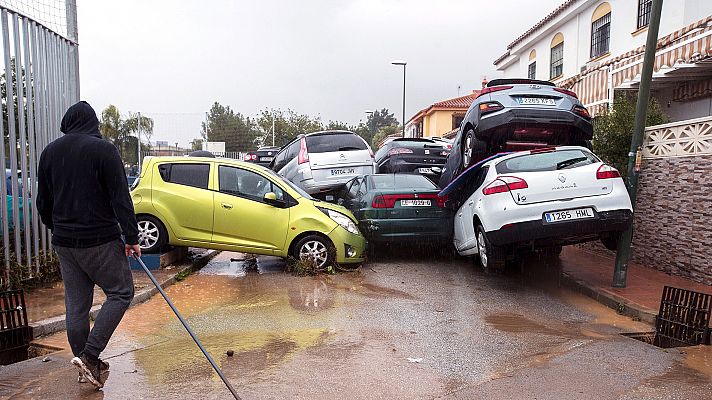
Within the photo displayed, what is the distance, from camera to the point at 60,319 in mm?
5609

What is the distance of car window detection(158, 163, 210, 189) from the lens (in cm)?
869

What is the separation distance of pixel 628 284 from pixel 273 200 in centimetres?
533

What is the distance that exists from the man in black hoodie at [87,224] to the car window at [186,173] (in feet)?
14.7

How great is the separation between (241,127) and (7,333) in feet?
106

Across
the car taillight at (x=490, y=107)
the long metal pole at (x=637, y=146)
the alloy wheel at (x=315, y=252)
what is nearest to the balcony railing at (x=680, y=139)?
the long metal pole at (x=637, y=146)

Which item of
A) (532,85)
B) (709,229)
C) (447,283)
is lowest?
(447,283)

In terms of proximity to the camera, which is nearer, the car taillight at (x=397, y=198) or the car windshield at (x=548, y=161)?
the car windshield at (x=548, y=161)

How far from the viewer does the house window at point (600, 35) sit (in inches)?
666

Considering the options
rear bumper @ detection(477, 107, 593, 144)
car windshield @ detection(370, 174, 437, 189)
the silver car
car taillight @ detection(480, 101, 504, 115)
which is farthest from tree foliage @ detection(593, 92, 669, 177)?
the silver car

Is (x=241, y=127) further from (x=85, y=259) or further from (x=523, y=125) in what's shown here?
(x=85, y=259)

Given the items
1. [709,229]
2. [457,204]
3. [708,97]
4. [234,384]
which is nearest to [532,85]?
[457,204]

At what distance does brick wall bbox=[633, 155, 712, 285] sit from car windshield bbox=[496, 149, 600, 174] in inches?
76.5

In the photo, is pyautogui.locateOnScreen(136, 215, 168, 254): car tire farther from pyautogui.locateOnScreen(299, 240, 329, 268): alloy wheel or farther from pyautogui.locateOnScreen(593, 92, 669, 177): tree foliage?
pyautogui.locateOnScreen(593, 92, 669, 177): tree foliage

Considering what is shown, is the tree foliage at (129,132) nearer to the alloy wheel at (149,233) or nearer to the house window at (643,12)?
the alloy wheel at (149,233)
